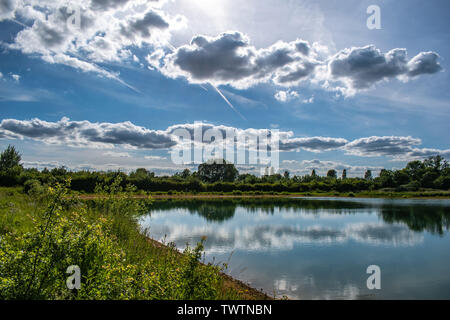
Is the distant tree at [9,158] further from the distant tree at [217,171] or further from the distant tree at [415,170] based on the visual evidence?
the distant tree at [415,170]

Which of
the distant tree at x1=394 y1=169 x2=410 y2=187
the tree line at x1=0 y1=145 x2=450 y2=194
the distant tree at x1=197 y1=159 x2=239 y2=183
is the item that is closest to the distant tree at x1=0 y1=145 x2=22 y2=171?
the tree line at x1=0 y1=145 x2=450 y2=194

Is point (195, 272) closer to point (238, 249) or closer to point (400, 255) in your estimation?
point (238, 249)

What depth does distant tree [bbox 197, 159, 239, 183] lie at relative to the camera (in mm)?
106000

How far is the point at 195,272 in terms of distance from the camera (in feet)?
13.4

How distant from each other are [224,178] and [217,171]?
4182 millimetres

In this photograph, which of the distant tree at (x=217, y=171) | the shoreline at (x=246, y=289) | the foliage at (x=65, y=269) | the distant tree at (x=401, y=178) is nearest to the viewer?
the foliage at (x=65, y=269)

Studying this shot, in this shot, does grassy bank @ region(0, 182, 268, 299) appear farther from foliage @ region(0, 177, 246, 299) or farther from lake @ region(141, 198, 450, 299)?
lake @ region(141, 198, 450, 299)

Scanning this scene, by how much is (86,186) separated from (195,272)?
2221 inches

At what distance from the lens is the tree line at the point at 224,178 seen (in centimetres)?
5161

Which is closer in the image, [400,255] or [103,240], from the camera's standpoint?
[103,240]

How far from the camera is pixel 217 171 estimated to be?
107375 mm

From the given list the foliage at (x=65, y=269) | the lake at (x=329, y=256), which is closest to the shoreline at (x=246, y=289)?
the lake at (x=329, y=256)

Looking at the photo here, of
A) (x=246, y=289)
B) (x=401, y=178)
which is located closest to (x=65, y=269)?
(x=246, y=289)
